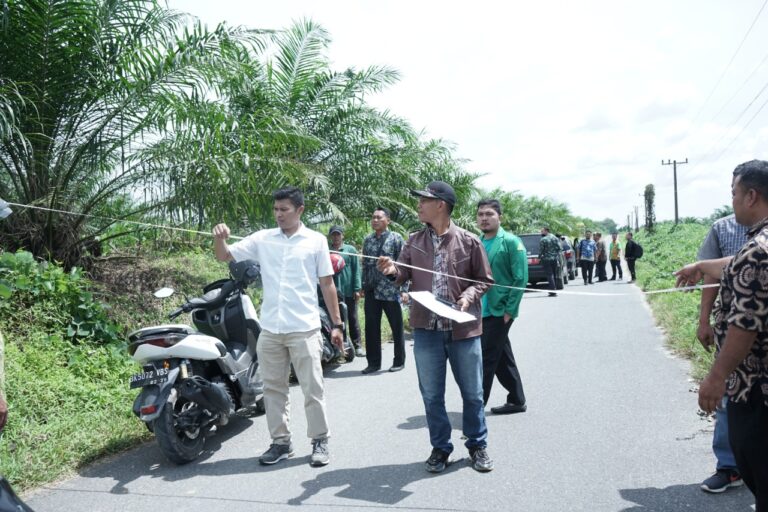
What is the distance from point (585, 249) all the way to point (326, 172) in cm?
990

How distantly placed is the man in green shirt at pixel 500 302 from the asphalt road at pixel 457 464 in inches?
11.6

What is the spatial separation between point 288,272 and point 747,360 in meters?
3.07

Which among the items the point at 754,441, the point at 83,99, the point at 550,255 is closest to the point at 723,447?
the point at 754,441

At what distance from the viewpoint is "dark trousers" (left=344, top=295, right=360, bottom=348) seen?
30.6 ft

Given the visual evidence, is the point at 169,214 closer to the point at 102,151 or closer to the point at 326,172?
the point at 102,151

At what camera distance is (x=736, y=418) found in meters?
2.85

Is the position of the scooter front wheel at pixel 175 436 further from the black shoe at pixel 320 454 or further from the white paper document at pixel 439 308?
the white paper document at pixel 439 308

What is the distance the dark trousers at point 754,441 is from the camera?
274 cm

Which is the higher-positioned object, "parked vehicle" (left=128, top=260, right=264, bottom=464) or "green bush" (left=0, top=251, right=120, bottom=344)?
"green bush" (left=0, top=251, right=120, bottom=344)

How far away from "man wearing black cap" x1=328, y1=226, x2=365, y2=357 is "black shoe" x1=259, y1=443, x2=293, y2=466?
13.6 feet

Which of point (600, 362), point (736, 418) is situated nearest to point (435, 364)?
point (736, 418)

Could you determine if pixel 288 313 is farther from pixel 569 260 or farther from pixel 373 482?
pixel 569 260

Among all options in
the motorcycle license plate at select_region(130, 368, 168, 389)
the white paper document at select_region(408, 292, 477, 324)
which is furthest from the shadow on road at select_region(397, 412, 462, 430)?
the motorcycle license plate at select_region(130, 368, 168, 389)

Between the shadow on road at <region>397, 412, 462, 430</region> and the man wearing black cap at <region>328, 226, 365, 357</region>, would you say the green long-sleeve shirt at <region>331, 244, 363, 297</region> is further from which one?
the shadow on road at <region>397, 412, 462, 430</region>
